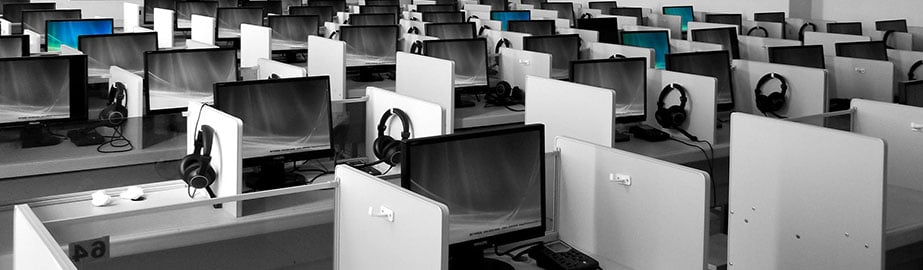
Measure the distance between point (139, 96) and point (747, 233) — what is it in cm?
250

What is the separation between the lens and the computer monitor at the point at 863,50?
236 inches

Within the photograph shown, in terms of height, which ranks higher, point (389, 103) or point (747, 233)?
point (389, 103)

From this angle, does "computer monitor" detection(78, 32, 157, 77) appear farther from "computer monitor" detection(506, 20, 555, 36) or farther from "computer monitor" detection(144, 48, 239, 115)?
"computer monitor" detection(506, 20, 555, 36)

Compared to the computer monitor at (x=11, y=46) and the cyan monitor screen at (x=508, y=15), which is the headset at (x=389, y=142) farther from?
the cyan monitor screen at (x=508, y=15)

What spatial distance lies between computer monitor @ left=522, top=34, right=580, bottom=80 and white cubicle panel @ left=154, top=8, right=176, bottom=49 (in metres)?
3.13

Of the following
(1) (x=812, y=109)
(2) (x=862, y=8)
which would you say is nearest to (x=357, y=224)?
(1) (x=812, y=109)

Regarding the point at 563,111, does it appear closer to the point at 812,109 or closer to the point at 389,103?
the point at 389,103

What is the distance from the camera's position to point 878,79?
5.29 metres

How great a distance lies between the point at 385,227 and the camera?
7.63 ft

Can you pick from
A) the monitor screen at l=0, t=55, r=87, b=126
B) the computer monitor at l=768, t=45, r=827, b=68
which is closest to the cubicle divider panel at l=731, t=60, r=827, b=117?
the computer monitor at l=768, t=45, r=827, b=68

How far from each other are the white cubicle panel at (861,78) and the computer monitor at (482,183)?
10.5 feet

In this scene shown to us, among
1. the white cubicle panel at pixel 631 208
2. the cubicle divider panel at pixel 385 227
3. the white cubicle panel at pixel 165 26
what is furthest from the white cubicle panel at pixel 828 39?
the cubicle divider panel at pixel 385 227

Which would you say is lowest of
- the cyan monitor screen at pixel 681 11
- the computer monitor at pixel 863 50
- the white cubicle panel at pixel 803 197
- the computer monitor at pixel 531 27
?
the white cubicle panel at pixel 803 197

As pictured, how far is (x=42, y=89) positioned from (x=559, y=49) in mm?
3025
